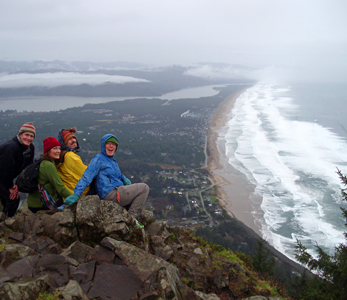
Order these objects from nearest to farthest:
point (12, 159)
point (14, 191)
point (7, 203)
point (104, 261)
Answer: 1. point (104, 261)
2. point (12, 159)
3. point (14, 191)
4. point (7, 203)

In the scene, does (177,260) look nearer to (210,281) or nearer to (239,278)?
(210,281)

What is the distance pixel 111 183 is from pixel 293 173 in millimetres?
30809

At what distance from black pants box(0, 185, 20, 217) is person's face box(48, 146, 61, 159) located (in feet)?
4.42

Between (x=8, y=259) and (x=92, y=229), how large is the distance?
144cm

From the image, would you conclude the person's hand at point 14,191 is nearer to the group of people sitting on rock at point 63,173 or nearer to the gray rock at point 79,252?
the group of people sitting on rock at point 63,173

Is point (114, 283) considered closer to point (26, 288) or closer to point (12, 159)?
point (26, 288)

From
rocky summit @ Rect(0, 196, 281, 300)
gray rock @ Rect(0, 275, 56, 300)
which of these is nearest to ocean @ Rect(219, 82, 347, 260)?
rocky summit @ Rect(0, 196, 281, 300)

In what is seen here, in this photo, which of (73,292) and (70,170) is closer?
(73,292)

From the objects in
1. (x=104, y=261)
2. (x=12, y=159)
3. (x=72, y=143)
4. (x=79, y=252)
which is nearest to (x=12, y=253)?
(x=79, y=252)

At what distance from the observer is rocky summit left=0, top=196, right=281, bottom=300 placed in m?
3.56

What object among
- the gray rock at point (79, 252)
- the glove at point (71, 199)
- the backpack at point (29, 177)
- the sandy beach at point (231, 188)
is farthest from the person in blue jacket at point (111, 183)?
the sandy beach at point (231, 188)

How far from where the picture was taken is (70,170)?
554 centimetres

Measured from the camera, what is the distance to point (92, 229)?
5016mm

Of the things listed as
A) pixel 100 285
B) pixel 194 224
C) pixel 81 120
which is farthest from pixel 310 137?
pixel 81 120
